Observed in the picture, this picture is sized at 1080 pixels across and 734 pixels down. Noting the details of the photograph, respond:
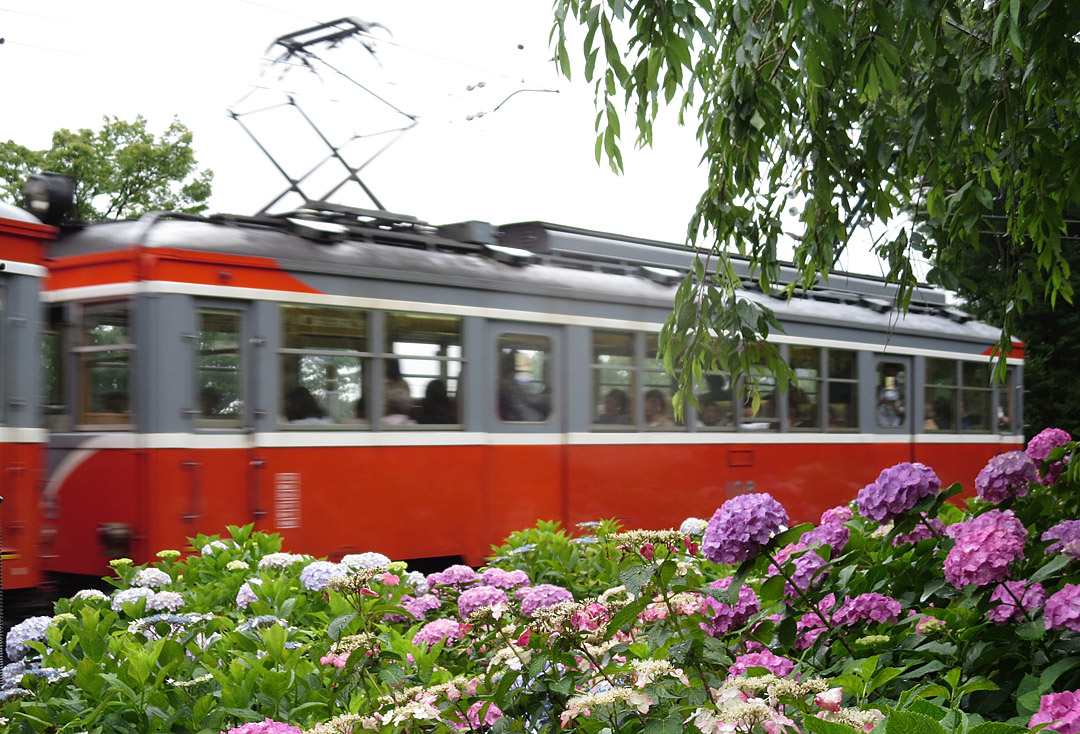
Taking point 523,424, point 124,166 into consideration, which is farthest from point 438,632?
point 124,166

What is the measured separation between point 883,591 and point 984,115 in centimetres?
193

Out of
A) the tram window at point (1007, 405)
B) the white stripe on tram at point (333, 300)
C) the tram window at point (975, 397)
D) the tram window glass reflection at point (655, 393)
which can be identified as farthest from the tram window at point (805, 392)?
the tram window at point (1007, 405)

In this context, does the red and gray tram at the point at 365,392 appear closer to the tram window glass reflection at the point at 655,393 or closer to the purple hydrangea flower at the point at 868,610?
the tram window glass reflection at the point at 655,393

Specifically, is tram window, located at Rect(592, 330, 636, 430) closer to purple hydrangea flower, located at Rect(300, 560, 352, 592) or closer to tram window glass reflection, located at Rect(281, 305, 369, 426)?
tram window glass reflection, located at Rect(281, 305, 369, 426)

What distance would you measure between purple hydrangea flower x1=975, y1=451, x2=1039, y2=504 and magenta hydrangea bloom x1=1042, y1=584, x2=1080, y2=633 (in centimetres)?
83

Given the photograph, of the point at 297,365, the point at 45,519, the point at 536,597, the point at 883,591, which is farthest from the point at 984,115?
the point at 45,519

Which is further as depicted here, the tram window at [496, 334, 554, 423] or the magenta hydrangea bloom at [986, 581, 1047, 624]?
the tram window at [496, 334, 554, 423]

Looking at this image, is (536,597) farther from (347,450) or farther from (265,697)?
(347,450)

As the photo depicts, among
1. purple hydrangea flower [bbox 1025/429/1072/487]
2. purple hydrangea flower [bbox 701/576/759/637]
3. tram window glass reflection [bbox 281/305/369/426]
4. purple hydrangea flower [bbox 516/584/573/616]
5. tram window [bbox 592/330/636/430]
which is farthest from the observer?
tram window [bbox 592/330/636/430]

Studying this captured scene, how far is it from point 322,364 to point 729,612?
6.04 m

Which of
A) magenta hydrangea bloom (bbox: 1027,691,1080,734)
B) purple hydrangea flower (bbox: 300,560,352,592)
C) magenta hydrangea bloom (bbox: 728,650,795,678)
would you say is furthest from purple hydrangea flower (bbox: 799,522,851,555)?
purple hydrangea flower (bbox: 300,560,352,592)

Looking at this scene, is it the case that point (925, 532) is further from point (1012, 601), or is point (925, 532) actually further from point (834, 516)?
point (1012, 601)

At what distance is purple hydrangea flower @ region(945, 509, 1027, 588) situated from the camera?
2.71 m

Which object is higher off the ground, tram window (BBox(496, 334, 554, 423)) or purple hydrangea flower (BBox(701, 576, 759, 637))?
tram window (BBox(496, 334, 554, 423))
